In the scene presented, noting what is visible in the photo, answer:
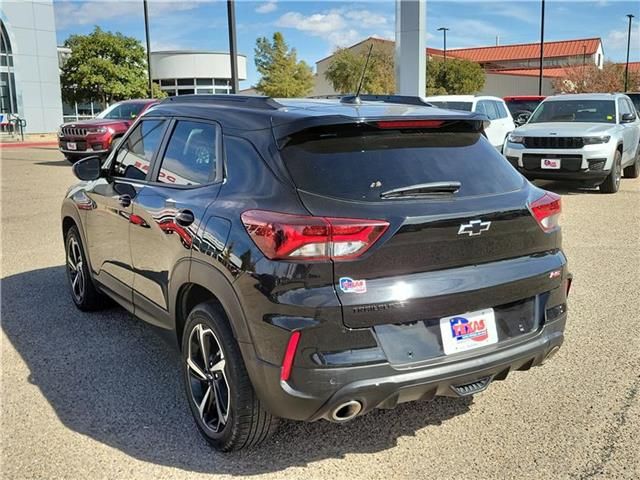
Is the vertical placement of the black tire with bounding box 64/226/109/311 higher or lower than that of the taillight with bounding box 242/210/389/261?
lower

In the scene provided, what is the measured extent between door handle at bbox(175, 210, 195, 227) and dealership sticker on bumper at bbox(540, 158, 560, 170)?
9301 mm

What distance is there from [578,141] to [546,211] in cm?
867

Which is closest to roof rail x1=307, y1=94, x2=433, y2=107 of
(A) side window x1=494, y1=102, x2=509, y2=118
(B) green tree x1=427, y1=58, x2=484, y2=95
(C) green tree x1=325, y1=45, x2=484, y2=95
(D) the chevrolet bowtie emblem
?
(D) the chevrolet bowtie emblem

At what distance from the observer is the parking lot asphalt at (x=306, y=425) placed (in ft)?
9.77

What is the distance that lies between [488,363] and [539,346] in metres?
0.36

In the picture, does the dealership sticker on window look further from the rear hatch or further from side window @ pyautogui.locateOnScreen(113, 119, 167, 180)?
side window @ pyautogui.locateOnScreen(113, 119, 167, 180)

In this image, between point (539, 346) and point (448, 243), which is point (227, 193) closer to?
point (448, 243)

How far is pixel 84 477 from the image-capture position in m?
2.91

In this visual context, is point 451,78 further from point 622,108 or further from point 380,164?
point 380,164

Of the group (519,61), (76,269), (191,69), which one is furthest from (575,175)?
(519,61)

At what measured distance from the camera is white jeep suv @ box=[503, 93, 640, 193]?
36.1ft

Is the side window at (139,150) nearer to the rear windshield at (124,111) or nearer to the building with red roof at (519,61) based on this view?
the rear windshield at (124,111)

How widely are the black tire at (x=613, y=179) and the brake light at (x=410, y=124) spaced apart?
951 centimetres

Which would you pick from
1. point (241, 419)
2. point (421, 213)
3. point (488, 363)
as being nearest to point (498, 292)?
point (488, 363)
